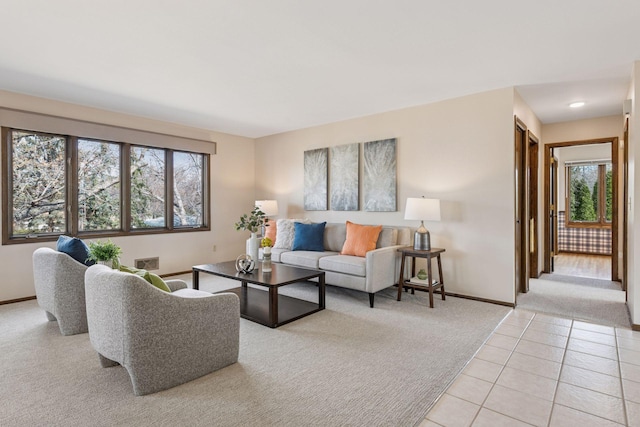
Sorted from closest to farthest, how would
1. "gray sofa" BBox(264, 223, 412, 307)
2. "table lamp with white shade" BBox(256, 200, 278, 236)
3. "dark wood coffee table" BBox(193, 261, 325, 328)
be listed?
"dark wood coffee table" BBox(193, 261, 325, 328) → "gray sofa" BBox(264, 223, 412, 307) → "table lamp with white shade" BBox(256, 200, 278, 236)

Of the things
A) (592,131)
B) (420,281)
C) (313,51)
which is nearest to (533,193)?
(592,131)

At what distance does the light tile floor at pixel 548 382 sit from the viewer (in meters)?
1.82

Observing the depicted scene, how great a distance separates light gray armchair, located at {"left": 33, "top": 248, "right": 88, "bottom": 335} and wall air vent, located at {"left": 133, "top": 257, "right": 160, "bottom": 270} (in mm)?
1946

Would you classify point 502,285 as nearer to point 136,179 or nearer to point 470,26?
point 470,26

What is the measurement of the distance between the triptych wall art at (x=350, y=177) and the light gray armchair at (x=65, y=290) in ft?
11.0

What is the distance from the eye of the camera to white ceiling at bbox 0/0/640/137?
7.38 feet

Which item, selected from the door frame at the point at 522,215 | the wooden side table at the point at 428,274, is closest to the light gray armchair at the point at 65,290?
the wooden side table at the point at 428,274

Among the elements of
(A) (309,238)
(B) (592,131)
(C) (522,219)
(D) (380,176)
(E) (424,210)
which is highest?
(B) (592,131)

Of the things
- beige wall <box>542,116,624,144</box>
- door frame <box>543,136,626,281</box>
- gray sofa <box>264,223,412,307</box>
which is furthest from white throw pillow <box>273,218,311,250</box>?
beige wall <box>542,116,624,144</box>

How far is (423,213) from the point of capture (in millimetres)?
3842

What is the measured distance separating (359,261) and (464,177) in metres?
1.63

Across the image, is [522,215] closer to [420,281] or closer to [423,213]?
[423,213]

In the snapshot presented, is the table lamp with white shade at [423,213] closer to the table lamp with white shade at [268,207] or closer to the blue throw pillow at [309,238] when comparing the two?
the blue throw pillow at [309,238]

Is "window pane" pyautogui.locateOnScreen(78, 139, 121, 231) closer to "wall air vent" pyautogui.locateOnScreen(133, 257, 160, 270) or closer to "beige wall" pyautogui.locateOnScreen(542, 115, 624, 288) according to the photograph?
"wall air vent" pyautogui.locateOnScreen(133, 257, 160, 270)
